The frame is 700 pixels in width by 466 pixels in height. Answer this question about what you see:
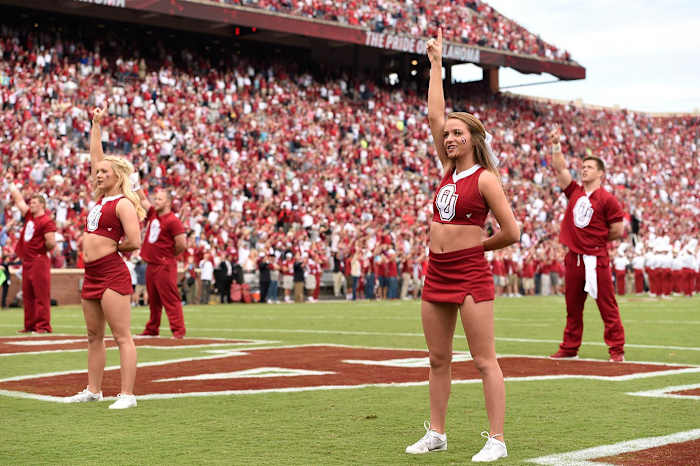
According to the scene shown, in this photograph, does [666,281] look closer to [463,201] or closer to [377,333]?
[377,333]

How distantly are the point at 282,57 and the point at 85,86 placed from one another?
36.0ft

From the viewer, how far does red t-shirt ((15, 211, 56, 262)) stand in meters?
15.7

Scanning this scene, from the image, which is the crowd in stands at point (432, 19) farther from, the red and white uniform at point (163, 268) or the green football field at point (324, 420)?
the green football field at point (324, 420)

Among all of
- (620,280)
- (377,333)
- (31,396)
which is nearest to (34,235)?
(377,333)

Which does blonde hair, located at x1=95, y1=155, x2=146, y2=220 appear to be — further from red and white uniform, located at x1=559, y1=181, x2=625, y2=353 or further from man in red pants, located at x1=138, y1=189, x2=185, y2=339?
man in red pants, located at x1=138, y1=189, x2=185, y2=339

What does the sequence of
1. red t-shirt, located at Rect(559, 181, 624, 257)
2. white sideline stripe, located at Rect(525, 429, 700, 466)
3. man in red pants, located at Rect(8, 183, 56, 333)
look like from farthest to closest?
1. man in red pants, located at Rect(8, 183, 56, 333)
2. red t-shirt, located at Rect(559, 181, 624, 257)
3. white sideline stripe, located at Rect(525, 429, 700, 466)

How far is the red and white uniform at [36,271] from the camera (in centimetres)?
1579

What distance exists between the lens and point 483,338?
5.63 m

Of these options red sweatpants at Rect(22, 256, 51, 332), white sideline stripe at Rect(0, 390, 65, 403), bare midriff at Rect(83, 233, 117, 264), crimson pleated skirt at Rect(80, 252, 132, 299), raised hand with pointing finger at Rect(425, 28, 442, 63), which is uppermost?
raised hand with pointing finger at Rect(425, 28, 442, 63)

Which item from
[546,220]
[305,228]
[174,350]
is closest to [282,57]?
[305,228]

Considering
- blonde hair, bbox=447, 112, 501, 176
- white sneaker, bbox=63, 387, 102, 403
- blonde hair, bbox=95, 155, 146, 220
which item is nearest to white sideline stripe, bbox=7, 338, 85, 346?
white sneaker, bbox=63, 387, 102, 403

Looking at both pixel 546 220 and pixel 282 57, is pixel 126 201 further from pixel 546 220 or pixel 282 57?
pixel 546 220

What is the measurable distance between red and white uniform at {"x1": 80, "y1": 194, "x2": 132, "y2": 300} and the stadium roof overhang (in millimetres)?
26519

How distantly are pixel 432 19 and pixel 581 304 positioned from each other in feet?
118
